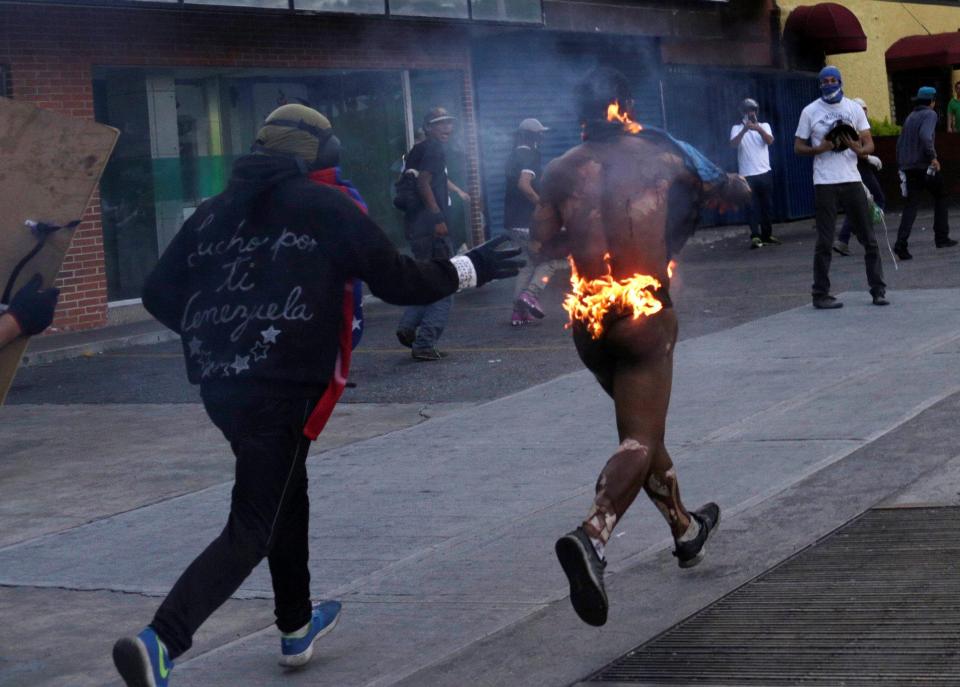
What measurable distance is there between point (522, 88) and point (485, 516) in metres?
15.3

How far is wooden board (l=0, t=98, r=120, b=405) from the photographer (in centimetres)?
478

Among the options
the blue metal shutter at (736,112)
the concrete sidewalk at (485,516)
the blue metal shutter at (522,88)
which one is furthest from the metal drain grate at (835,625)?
the blue metal shutter at (736,112)

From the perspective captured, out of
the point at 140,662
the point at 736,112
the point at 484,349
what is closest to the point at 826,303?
the point at 484,349

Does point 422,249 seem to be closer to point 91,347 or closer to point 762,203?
point 91,347

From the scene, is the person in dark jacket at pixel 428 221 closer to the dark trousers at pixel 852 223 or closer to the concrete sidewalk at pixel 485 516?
the concrete sidewalk at pixel 485 516

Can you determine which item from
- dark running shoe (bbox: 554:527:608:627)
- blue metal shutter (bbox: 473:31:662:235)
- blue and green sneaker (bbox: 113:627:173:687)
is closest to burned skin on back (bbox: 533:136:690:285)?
dark running shoe (bbox: 554:527:608:627)

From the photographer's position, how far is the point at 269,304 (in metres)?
4.45

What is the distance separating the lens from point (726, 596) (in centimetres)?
516

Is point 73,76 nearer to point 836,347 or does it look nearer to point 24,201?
point 836,347

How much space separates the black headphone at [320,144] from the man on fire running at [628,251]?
2.93ft

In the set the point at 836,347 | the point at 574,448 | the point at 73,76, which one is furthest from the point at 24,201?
Result: the point at 73,76

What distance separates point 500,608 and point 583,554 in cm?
76

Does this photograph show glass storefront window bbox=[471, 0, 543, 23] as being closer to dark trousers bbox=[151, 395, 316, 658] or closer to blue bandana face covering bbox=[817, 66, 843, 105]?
blue bandana face covering bbox=[817, 66, 843, 105]

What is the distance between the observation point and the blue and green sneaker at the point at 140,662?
4.11 meters
